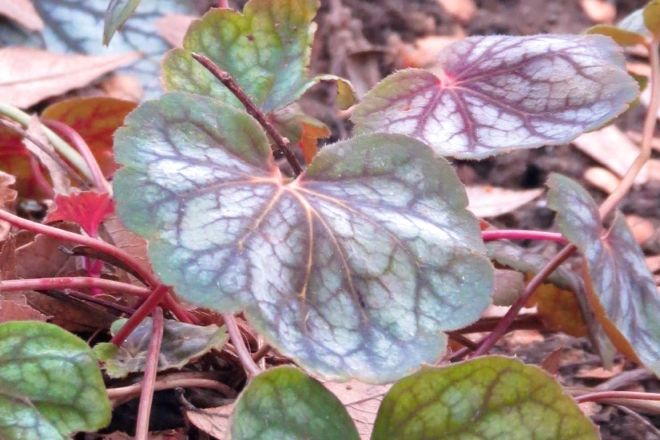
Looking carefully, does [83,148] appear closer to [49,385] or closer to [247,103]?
[247,103]

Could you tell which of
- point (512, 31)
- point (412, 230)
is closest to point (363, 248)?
point (412, 230)

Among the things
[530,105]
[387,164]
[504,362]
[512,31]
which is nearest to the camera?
[504,362]

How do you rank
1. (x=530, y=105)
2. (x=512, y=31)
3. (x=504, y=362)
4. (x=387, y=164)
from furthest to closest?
(x=512, y=31), (x=530, y=105), (x=387, y=164), (x=504, y=362)

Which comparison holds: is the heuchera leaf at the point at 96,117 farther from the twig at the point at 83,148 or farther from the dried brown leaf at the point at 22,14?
the dried brown leaf at the point at 22,14

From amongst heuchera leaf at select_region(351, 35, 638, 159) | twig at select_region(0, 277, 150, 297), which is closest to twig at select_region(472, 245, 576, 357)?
heuchera leaf at select_region(351, 35, 638, 159)

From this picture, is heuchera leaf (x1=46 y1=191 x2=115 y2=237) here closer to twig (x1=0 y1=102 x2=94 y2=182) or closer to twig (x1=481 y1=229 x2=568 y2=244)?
twig (x1=0 y1=102 x2=94 y2=182)

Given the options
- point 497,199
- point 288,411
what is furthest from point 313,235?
point 497,199

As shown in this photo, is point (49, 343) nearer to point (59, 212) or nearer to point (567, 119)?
point (59, 212)
